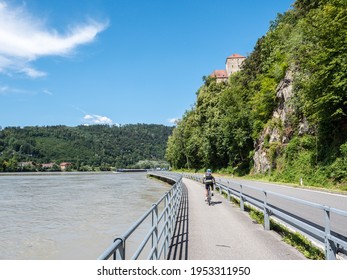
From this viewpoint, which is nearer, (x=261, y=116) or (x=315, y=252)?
(x=315, y=252)

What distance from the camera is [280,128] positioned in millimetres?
39219

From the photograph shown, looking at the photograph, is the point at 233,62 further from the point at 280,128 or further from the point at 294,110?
the point at 294,110

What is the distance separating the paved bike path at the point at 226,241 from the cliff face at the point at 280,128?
2379cm

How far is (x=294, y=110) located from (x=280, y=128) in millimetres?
3698

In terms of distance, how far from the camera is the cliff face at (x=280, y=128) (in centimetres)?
3603

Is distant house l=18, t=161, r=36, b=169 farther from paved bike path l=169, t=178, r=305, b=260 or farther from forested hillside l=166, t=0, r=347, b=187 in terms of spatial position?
paved bike path l=169, t=178, r=305, b=260

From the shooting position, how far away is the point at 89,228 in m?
18.4

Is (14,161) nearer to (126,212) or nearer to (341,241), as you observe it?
(126,212)

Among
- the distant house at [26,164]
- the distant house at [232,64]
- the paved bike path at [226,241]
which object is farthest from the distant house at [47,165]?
the paved bike path at [226,241]

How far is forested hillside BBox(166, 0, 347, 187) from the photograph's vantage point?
2409 cm

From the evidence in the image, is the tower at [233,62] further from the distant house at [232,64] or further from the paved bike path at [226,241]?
the paved bike path at [226,241]

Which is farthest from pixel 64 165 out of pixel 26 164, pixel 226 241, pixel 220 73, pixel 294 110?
pixel 226 241

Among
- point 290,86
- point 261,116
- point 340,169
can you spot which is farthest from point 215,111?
point 340,169
